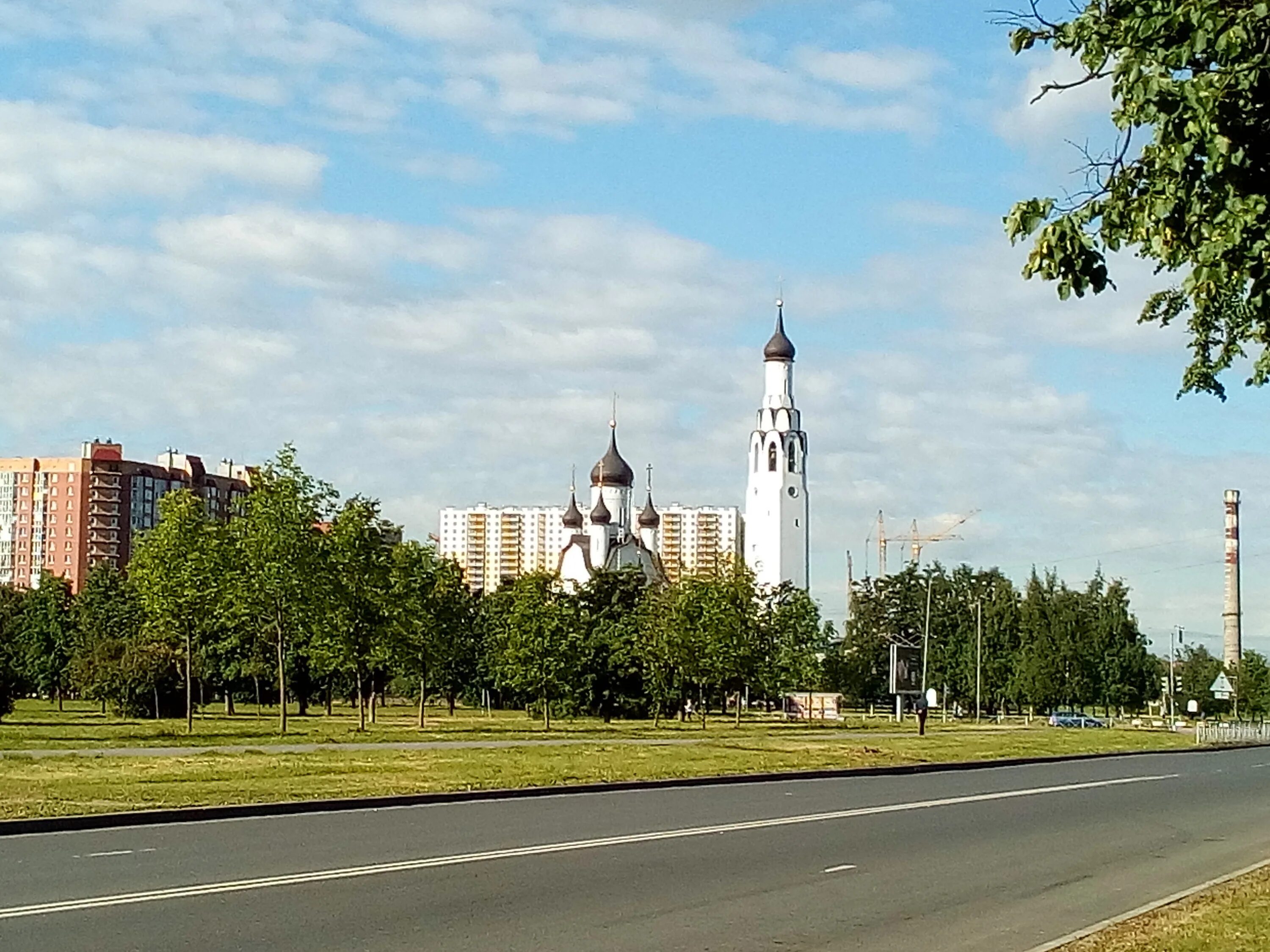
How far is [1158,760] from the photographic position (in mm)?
46062

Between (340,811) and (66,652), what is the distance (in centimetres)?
7076

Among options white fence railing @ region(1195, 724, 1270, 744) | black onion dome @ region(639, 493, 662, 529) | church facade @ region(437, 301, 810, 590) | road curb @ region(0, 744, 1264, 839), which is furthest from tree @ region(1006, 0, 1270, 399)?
black onion dome @ region(639, 493, 662, 529)

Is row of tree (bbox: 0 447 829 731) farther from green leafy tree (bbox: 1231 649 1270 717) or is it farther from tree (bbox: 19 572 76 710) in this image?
green leafy tree (bbox: 1231 649 1270 717)

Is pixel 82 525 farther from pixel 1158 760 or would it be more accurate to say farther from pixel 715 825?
pixel 715 825

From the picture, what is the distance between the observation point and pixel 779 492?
14012 cm

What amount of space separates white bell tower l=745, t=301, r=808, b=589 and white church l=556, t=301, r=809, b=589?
0.17ft

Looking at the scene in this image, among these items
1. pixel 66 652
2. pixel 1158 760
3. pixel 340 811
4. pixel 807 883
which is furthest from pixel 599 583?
pixel 807 883

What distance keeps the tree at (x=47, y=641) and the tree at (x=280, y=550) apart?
1617 inches

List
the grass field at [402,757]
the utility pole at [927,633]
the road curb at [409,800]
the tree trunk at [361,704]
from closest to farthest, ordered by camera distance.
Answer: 1. the road curb at [409,800]
2. the grass field at [402,757]
3. the tree trunk at [361,704]
4. the utility pole at [927,633]

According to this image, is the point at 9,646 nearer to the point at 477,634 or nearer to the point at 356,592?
the point at 477,634

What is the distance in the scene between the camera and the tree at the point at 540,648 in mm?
61812

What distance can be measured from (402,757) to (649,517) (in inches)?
4732

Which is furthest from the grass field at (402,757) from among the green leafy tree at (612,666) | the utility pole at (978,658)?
the utility pole at (978,658)

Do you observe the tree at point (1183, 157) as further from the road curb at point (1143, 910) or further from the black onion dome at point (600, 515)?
the black onion dome at point (600, 515)
